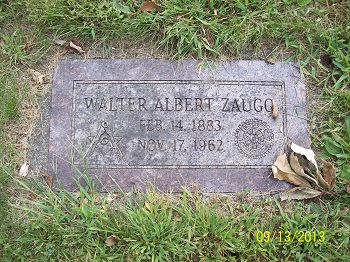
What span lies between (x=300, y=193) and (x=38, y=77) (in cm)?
193

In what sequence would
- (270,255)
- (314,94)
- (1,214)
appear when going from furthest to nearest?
(314,94), (1,214), (270,255)

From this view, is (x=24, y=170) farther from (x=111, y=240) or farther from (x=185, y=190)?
(x=185, y=190)

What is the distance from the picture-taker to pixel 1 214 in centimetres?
233

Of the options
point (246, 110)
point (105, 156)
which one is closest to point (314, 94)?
point (246, 110)

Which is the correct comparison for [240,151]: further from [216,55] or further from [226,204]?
[216,55]

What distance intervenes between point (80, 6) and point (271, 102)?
1466 mm

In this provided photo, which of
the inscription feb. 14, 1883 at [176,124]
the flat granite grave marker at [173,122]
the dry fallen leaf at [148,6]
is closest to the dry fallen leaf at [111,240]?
the flat granite grave marker at [173,122]

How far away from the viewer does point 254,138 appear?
94.6 inches

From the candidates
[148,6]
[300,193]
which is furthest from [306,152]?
A: [148,6]

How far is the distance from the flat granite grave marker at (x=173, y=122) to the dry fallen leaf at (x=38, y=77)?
0.34 feet

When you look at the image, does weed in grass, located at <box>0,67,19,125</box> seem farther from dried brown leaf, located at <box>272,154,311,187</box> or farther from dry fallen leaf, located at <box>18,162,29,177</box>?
dried brown leaf, located at <box>272,154,311,187</box>

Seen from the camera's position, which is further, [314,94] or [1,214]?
[314,94]

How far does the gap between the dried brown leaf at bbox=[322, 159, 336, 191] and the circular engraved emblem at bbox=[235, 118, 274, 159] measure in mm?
370

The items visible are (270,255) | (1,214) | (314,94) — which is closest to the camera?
(270,255)
